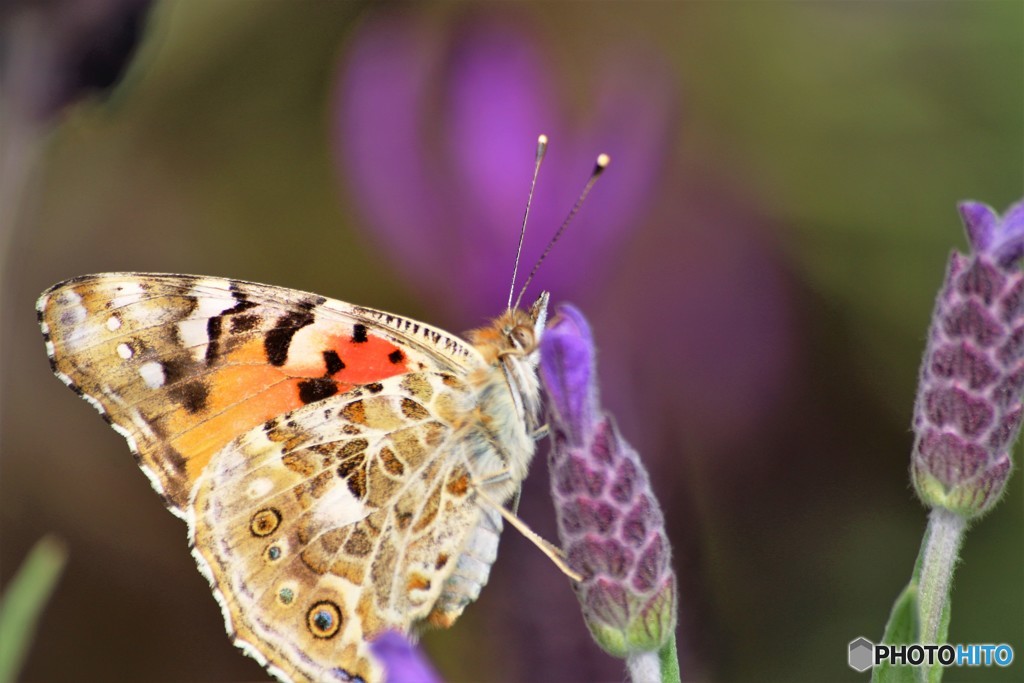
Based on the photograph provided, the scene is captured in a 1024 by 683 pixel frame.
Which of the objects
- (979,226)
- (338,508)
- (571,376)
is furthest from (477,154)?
(979,226)

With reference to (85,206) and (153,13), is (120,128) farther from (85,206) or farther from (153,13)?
(153,13)

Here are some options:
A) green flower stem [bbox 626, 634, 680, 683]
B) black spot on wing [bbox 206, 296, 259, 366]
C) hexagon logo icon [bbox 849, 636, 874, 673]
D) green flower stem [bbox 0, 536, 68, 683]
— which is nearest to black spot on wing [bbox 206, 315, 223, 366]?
black spot on wing [bbox 206, 296, 259, 366]

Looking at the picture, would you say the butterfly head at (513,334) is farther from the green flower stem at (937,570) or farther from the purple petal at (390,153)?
the purple petal at (390,153)

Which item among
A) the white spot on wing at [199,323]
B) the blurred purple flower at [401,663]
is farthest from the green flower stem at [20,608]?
the blurred purple flower at [401,663]

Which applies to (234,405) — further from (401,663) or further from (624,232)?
(624,232)

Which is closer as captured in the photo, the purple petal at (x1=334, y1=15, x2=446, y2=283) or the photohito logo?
the photohito logo

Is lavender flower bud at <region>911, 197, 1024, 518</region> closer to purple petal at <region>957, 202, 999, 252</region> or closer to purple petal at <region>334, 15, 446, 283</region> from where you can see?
Result: purple petal at <region>957, 202, 999, 252</region>
